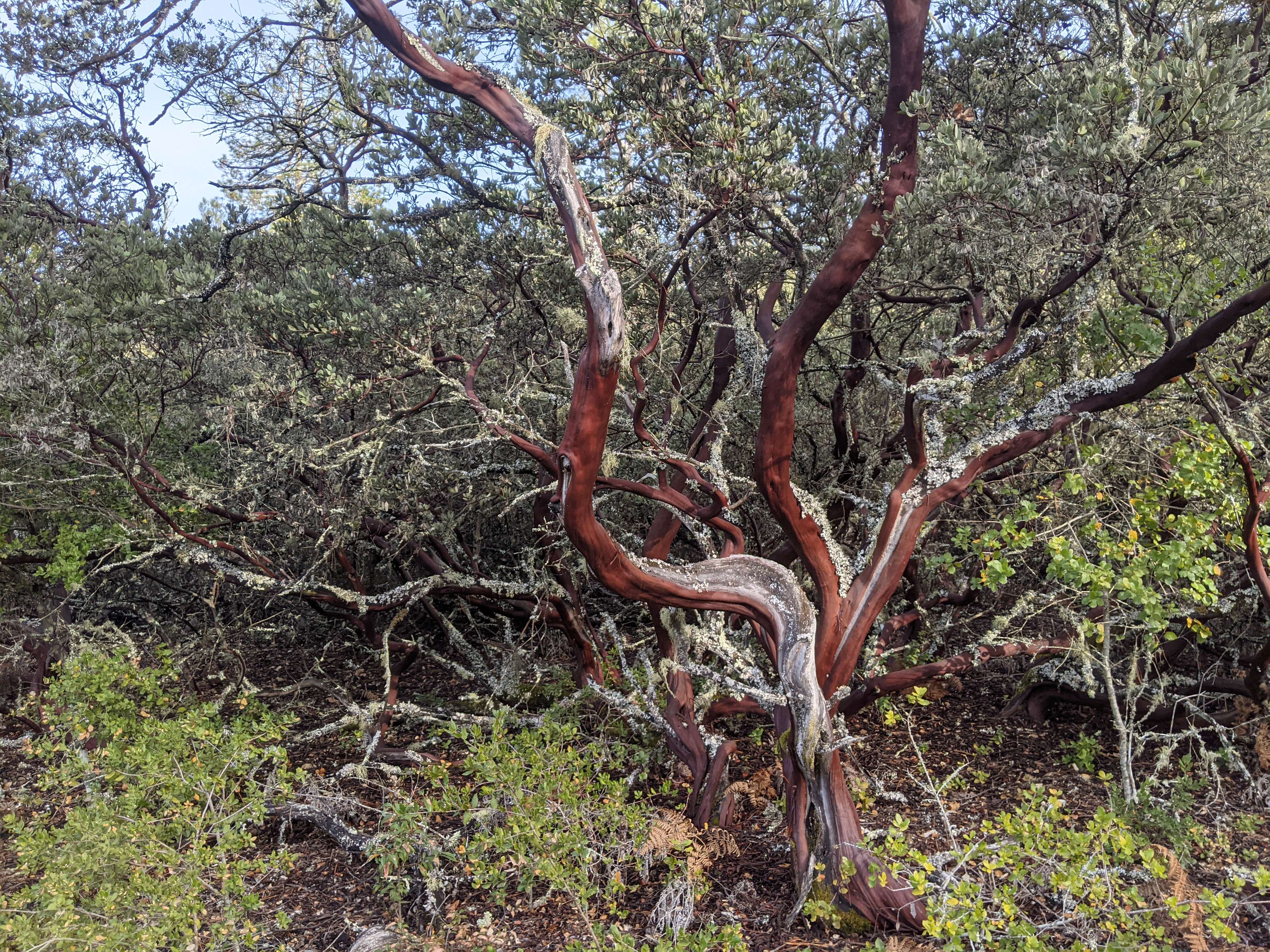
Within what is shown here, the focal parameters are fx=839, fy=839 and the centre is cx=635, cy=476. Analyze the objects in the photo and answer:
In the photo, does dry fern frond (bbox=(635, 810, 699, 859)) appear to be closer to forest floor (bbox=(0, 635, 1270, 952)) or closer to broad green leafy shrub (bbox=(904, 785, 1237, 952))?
forest floor (bbox=(0, 635, 1270, 952))

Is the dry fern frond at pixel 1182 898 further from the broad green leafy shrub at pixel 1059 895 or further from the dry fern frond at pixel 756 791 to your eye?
the dry fern frond at pixel 756 791

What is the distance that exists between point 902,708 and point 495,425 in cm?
359

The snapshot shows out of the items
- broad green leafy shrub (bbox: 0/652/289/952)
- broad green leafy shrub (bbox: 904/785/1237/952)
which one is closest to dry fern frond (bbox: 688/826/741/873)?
broad green leafy shrub (bbox: 904/785/1237/952)

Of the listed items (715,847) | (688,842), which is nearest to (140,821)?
(688,842)

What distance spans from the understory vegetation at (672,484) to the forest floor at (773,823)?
0.11 ft

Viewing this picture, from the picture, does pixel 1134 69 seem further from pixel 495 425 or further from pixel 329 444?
pixel 329 444

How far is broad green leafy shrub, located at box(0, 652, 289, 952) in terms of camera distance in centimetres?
369

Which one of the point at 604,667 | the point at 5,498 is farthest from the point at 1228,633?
the point at 5,498

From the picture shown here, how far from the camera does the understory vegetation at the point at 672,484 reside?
3621 millimetres

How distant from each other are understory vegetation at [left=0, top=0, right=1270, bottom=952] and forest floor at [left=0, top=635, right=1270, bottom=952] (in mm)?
34

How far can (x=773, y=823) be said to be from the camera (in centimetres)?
450

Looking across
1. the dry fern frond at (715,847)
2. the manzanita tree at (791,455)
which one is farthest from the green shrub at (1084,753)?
the dry fern frond at (715,847)

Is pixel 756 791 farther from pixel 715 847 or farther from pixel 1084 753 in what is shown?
pixel 1084 753

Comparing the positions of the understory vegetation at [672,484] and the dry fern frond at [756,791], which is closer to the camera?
the understory vegetation at [672,484]
